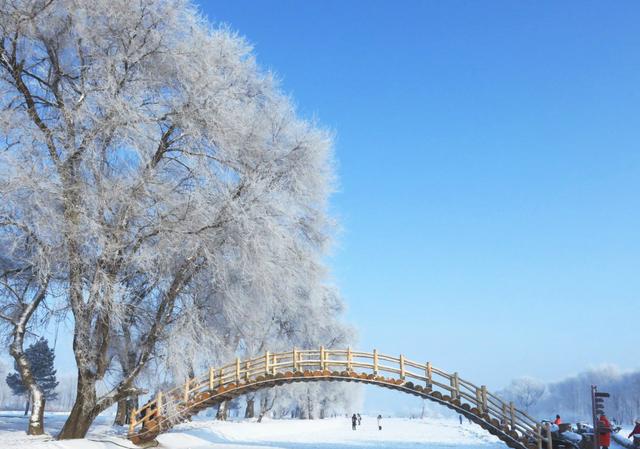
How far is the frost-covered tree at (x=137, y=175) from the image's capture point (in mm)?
17875

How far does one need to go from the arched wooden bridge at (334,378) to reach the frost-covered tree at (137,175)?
84.3 inches

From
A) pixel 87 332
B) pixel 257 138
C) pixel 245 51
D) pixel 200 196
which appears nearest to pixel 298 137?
pixel 257 138

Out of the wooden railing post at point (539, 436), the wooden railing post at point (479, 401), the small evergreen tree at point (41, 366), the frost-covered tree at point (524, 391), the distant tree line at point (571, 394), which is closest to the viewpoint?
the wooden railing post at point (539, 436)

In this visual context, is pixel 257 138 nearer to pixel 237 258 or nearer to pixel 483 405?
pixel 237 258

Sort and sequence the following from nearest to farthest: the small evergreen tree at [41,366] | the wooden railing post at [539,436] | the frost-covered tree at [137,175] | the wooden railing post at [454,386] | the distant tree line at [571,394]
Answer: the frost-covered tree at [137,175] → the wooden railing post at [539,436] → the wooden railing post at [454,386] → the small evergreen tree at [41,366] → the distant tree line at [571,394]

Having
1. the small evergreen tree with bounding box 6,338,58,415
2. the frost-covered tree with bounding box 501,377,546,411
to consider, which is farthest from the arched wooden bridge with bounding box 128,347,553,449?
the frost-covered tree with bounding box 501,377,546,411

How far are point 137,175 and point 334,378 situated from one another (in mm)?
11780

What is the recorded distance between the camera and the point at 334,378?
24.9 m

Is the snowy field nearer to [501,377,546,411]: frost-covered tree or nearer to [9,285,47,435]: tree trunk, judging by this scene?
[9,285,47,435]: tree trunk

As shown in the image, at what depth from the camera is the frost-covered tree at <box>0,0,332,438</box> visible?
17.9m

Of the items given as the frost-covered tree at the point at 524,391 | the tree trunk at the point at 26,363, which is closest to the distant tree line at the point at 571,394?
the frost-covered tree at the point at 524,391

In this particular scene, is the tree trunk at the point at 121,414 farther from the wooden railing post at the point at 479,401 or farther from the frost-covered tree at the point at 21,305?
the wooden railing post at the point at 479,401

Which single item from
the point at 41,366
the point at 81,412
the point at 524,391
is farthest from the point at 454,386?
the point at 524,391

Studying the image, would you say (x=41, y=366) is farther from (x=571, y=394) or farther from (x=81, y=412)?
(x=571, y=394)
